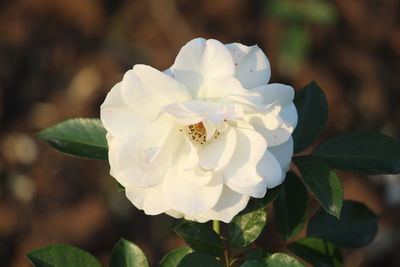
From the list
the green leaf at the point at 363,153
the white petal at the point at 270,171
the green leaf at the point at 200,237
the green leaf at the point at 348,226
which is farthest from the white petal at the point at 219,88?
the green leaf at the point at 348,226

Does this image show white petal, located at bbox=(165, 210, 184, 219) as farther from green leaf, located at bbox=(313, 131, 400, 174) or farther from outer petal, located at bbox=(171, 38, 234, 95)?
green leaf, located at bbox=(313, 131, 400, 174)

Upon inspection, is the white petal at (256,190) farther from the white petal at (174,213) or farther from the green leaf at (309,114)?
the green leaf at (309,114)

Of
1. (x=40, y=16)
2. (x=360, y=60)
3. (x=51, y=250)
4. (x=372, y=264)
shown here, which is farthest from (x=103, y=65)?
(x=51, y=250)

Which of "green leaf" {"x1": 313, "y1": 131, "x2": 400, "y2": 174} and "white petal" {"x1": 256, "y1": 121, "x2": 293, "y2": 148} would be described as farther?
"green leaf" {"x1": 313, "y1": 131, "x2": 400, "y2": 174}

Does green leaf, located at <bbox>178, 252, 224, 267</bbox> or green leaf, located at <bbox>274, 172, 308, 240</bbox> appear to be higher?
green leaf, located at <bbox>178, 252, 224, 267</bbox>

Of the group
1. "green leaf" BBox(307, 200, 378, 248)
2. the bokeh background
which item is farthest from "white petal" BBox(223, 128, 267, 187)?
the bokeh background

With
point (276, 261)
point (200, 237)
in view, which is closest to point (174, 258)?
point (200, 237)

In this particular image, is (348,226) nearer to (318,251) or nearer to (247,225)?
(318,251)
